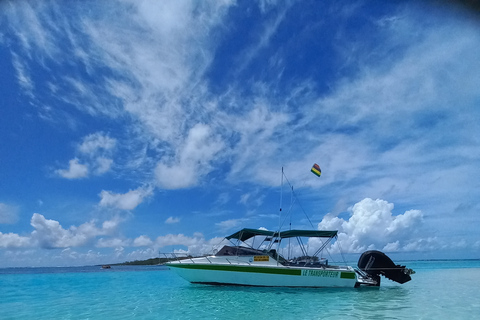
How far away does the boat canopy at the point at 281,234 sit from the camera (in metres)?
20.5

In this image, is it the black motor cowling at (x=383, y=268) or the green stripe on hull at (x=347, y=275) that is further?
the black motor cowling at (x=383, y=268)

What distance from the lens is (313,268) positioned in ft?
62.7

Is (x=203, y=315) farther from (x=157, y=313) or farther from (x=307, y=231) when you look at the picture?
(x=307, y=231)

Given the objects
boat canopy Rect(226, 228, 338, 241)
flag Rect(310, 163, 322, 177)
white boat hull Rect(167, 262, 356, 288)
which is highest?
flag Rect(310, 163, 322, 177)

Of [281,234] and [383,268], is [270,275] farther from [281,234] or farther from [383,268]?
[383,268]

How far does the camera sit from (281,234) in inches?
829

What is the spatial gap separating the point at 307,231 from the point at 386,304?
23.2ft

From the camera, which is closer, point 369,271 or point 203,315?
point 203,315

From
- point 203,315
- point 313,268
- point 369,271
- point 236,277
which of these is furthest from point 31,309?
point 369,271

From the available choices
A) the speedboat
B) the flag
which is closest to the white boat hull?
the speedboat

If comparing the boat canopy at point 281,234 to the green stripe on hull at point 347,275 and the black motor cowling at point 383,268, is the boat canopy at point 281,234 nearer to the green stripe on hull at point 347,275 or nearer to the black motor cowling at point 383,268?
the green stripe on hull at point 347,275

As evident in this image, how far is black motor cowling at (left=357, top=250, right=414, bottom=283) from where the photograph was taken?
65.7 feet

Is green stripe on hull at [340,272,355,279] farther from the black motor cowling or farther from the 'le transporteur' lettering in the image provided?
the black motor cowling

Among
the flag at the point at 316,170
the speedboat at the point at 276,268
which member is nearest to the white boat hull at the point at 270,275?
the speedboat at the point at 276,268
